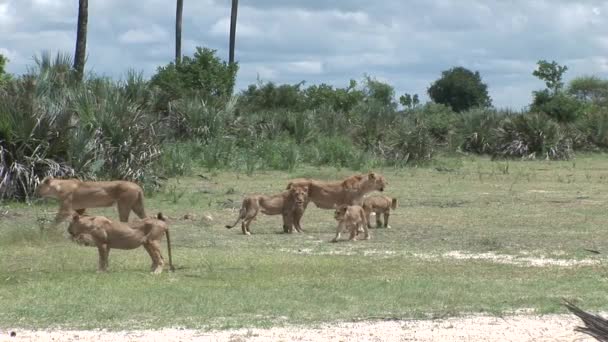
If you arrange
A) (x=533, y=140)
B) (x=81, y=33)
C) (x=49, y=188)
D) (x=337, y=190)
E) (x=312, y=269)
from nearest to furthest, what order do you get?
(x=312, y=269) → (x=49, y=188) → (x=337, y=190) → (x=81, y=33) → (x=533, y=140)

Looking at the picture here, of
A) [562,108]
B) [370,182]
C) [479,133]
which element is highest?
[562,108]

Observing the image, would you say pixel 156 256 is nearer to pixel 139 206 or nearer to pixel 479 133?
pixel 139 206

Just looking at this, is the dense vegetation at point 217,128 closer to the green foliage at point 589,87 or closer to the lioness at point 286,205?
the lioness at point 286,205

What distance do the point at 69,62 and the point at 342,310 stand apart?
18.4 m

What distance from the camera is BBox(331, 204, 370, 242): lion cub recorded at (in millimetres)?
17453

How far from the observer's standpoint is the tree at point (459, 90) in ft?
252

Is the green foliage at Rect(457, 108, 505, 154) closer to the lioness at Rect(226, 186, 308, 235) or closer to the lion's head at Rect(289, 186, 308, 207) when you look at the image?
the lion's head at Rect(289, 186, 308, 207)

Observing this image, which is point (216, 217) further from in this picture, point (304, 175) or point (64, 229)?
point (304, 175)

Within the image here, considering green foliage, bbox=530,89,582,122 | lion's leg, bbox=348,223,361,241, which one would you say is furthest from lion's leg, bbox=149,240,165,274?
green foliage, bbox=530,89,582,122

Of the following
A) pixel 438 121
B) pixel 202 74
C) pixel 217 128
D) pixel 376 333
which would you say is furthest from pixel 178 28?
pixel 376 333

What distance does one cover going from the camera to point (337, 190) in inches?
800

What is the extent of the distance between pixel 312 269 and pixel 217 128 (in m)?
20.3

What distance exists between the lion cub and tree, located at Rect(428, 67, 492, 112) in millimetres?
59001

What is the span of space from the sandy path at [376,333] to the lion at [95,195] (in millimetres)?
8961
